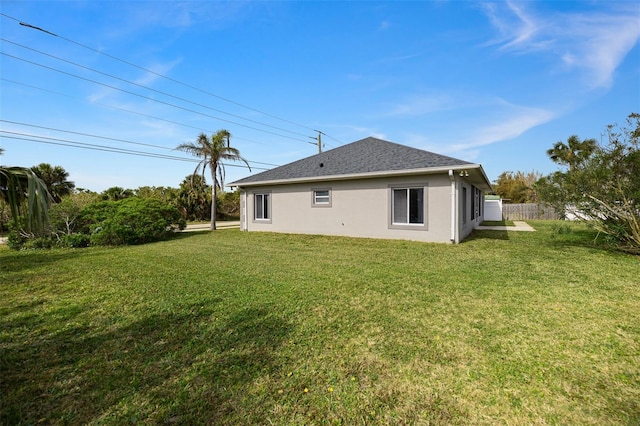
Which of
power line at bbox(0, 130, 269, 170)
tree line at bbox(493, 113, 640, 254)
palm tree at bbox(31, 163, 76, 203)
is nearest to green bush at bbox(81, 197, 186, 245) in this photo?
power line at bbox(0, 130, 269, 170)

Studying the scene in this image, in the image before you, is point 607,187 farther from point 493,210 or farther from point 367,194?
point 493,210

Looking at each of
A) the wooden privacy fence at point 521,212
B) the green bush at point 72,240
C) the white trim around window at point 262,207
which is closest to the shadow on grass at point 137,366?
the green bush at point 72,240

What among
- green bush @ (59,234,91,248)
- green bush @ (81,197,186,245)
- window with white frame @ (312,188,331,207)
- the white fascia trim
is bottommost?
green bush @ (59,234,91,248)

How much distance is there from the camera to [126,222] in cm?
1148

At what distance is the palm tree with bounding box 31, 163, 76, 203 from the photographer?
59.2 feet

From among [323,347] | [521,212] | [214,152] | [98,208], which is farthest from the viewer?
[521,212]

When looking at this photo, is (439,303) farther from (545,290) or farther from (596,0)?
(596,0)

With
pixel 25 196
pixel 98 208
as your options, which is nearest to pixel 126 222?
pixel 98 208

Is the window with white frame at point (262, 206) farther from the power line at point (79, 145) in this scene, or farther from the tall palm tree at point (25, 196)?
the tall palm tree at point (25, 196)

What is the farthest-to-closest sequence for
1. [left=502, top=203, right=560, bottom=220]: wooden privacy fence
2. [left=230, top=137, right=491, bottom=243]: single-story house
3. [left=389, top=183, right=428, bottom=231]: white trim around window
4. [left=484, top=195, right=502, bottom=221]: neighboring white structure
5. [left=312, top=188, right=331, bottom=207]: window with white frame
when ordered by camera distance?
[left=502, top=203, right=560, bottom=220]: wooden privacy fence
[left=484, top=195, right=502, bottom=221]: neighboring white structure
[left=312, top=188, right=331, bottom=207]: window with white frame
[left=389, top=183, right=428, bottom=231]: white trim around window
[left=230, top=137, right=491, bottom=243]: single-story house

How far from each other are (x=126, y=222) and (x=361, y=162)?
1013cm

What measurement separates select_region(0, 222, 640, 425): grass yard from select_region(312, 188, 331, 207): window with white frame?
6.77 metres

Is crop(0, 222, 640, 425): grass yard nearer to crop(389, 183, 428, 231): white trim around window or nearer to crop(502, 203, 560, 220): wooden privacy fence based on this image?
crop(389, 183, 428, 231): white trim around window

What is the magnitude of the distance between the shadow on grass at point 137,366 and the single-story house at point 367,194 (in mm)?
8182
